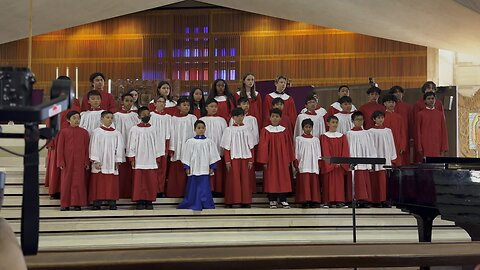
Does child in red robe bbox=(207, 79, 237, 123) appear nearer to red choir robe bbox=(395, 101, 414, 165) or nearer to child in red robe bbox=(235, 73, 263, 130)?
child in red robe bbox=(235, 73, 263, 130)

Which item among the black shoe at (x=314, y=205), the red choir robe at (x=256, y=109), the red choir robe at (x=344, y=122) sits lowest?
the black shoe at (x=314, y=205)

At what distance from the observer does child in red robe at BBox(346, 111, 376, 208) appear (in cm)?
794

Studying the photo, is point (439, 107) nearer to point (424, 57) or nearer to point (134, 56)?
point (424, 57)

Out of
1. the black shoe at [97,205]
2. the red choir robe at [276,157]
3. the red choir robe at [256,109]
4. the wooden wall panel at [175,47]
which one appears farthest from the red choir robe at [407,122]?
the wooden wall panel at [175,47]

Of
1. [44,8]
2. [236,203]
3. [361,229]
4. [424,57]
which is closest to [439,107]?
[361,229]

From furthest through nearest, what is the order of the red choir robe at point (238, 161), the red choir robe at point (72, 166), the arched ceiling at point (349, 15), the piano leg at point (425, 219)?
1. the arched ceiling at point (349, 15)
2. the red choir robe at point (238, 161)
3. the red choir robe at point (72, 166)
4. the piano leg at point (425, 219)

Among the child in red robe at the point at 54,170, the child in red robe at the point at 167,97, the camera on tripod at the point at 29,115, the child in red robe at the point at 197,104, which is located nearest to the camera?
the camera on tripod at the point at 29,115

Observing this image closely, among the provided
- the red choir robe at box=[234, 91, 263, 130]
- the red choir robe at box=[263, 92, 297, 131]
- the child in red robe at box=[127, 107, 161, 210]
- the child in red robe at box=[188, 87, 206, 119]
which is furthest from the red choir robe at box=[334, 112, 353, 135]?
the child in red robe at box=[127, 107, 161, 210]

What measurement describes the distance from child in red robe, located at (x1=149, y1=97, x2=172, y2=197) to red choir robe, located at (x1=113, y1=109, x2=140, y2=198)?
0.27 meters

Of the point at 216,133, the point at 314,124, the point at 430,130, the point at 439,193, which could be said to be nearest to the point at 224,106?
the point at 216,133

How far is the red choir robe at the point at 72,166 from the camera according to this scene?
7.33 metres

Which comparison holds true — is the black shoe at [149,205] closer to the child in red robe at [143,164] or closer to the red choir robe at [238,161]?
the child in red robe at [143,164]

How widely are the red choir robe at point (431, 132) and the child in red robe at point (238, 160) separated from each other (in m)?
2.27

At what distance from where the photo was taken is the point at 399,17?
513 inches
